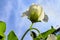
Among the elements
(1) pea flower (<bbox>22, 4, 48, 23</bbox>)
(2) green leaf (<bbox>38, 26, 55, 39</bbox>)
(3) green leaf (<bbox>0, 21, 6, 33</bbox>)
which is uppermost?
(1) pea flower (<bbox>22, 4, 48, 23</bbox>)

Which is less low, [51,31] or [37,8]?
[37,8]

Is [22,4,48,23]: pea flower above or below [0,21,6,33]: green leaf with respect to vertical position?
above

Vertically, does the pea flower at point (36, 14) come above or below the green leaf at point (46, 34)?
above

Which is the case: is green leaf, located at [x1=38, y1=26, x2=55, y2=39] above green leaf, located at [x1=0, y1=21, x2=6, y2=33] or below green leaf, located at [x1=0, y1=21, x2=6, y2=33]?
below

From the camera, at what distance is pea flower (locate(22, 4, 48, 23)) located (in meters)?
0.63

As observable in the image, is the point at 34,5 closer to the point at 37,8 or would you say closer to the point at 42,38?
the point at 37,8

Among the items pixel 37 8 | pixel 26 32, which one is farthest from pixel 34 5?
pixel 26 32

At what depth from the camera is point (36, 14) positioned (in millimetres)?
684

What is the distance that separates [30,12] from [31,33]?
10cm

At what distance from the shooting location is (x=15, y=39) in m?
0.59

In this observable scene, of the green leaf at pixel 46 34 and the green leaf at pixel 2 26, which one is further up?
the green leaf at pixel 2 26

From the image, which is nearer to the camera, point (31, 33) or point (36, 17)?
point (31, 33)

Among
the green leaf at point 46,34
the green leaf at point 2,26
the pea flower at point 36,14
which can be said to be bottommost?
the green leaf at point 46,34

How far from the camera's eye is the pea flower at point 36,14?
0.63 m
